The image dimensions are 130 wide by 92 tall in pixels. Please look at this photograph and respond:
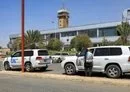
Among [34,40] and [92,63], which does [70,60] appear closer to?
[92,63]

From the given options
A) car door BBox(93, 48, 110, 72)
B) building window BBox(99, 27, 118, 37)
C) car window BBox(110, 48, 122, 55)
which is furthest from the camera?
building window BBox(99, 27, 118, 37)

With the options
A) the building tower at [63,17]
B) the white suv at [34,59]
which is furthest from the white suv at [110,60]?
the building tower at [63,17]

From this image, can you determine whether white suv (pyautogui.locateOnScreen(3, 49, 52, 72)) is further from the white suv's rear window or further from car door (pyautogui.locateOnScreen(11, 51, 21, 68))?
the white suv's rear window

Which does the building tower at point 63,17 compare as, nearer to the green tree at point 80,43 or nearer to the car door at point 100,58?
the green tree at point 80,43

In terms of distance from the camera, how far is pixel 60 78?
760 inches

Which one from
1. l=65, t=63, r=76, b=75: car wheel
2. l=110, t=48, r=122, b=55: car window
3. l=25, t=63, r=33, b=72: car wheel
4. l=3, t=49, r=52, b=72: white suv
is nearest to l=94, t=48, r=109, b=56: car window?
l=110, t=48, r=122, b=55: car window

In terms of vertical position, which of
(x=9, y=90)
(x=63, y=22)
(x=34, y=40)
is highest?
(x=63, y=22)

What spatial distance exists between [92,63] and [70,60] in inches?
79.9

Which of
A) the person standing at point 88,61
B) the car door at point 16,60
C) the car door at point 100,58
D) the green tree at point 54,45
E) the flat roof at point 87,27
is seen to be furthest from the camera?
the green tree at point 54,45

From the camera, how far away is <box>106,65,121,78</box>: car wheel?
1864 cm

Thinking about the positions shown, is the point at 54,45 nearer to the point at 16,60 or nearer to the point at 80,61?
the point at 16,60

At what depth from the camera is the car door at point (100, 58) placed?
19.4 meters

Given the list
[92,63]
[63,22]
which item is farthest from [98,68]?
[63,22]

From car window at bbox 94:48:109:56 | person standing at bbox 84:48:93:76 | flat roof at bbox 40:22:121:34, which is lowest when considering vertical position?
person standing at bbox 84:48:93:76
